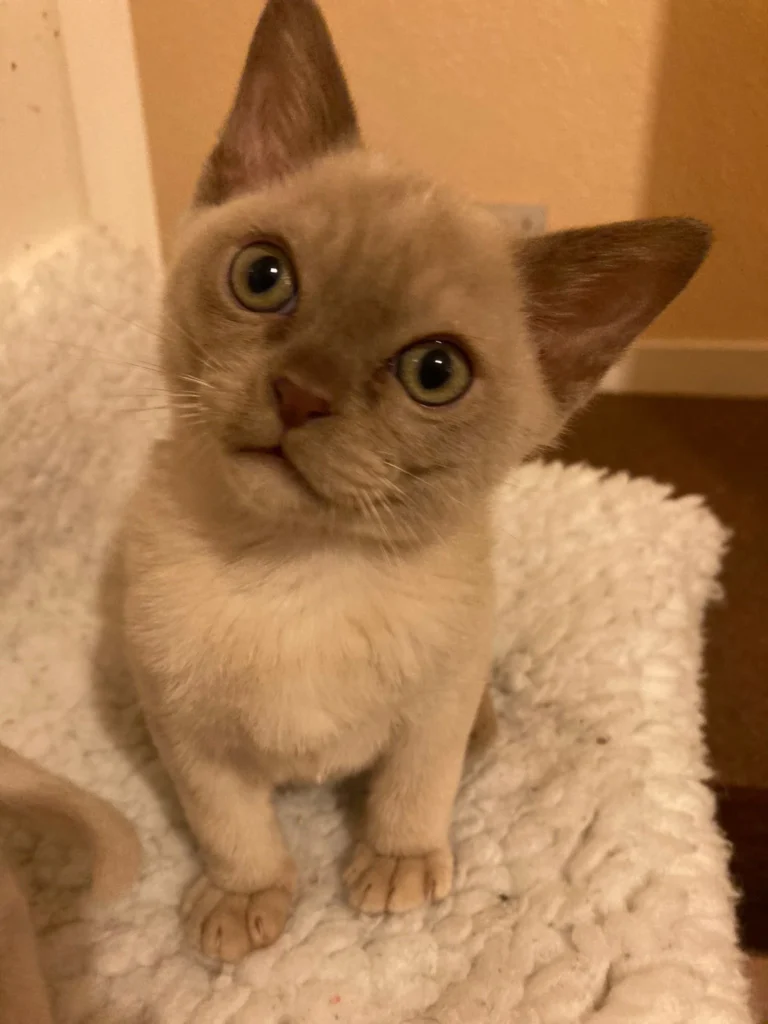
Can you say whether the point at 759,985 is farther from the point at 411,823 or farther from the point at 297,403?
the point at 297,403

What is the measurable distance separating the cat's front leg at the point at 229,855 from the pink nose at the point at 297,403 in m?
Result: 0.27

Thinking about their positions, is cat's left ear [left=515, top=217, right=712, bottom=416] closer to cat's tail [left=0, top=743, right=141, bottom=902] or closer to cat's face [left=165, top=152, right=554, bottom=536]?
cat's face [left=165, top=152, right=554, bottom=536]

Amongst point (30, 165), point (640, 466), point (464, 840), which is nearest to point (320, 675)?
point (464, 840)

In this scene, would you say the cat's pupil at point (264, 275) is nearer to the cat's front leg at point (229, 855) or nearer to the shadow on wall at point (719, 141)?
the cat's front leg at point (229, 855)

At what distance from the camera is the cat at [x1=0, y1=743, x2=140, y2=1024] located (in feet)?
1.62

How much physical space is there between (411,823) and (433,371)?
372mm

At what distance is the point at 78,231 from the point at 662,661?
740 mm

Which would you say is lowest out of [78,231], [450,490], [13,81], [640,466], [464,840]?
[464,840]

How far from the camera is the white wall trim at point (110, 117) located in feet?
3.34

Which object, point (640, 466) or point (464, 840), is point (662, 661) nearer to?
point (464, 840)

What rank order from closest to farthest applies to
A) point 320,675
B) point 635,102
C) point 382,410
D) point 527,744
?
point 382,410, point 320,675, point 527,744, point 635,102

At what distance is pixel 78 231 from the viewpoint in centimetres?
102

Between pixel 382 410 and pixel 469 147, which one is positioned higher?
pixel 469 147

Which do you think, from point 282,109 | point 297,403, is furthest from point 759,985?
point 282,109
